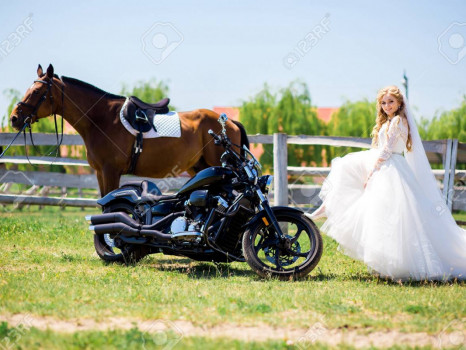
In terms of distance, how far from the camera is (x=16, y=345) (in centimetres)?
357

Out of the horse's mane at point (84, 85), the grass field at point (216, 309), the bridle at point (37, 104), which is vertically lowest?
the grass field at point (216, 309)

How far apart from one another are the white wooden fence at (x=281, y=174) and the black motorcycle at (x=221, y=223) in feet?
10.1

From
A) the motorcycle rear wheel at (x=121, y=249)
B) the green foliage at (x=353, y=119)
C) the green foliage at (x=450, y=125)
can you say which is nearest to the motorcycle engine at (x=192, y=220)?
the motorcycle rear wheel at (x=121, y=249)

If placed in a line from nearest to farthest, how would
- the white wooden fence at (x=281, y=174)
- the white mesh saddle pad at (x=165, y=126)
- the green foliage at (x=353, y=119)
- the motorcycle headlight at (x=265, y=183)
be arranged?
the motorcycle headlight at (x=265, y=183), the white mesh saddle pad at (x=165, y=126), the white wooden fence at (x=281, y=174), the green foliage at (x=353, y=119)

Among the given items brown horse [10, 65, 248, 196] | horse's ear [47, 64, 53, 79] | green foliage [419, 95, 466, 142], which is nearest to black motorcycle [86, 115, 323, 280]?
brown horse [10, 65, 248, 196]

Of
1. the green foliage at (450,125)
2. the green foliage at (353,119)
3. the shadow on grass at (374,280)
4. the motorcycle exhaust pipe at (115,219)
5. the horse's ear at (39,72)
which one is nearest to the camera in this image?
the shadow on grass at (374,280)

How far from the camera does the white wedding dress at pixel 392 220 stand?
18.6 ft

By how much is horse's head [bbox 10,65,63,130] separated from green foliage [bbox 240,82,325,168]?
22.6 meters

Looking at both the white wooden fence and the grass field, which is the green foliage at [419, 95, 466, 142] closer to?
the white wooden fence

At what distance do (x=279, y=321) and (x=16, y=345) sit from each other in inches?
71.2

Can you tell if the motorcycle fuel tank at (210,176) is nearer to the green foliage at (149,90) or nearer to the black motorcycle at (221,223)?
the black motorcycle at (221,223)

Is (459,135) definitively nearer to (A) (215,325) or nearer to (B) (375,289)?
(B) (375,289)

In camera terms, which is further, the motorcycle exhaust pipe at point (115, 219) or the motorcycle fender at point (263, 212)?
the motorcycle exhaust pipe at point (115, 219)

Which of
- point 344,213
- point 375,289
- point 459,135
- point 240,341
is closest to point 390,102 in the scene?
point 344,213
